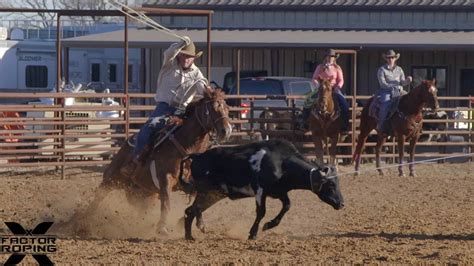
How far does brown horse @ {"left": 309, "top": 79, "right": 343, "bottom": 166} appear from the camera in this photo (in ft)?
60.4

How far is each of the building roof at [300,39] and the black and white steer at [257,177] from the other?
18.0 metres

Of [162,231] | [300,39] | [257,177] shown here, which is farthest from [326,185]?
[300,39]

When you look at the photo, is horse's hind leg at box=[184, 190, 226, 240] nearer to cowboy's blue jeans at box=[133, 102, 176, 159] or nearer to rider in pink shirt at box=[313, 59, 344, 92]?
cowboy's blue jeans at box=[133, 102, 176, 159]

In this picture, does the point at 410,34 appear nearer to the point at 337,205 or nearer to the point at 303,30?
Result: the point at 303,30

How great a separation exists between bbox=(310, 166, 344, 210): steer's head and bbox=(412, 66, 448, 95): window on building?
21.5 metres

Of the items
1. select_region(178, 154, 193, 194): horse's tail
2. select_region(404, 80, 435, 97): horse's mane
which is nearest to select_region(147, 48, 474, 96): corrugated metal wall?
select_region(404, 80, 435, 97): horse's mane

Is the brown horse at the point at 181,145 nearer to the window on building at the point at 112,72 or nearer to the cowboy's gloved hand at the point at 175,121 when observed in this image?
the cowboy's gloved hand at the point at 175,121

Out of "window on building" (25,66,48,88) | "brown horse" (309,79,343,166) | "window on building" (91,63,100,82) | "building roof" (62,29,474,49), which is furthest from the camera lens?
"window on building" (91,63,100,82)

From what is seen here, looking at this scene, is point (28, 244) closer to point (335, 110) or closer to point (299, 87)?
point (335, 110)

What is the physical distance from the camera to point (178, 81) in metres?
11.2

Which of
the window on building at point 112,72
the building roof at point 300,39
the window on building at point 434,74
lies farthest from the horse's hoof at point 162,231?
the window on building at point 112,72

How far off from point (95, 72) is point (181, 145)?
27.7 metres

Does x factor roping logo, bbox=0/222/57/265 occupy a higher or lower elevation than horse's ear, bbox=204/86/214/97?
lower

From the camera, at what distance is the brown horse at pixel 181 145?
10.6m
